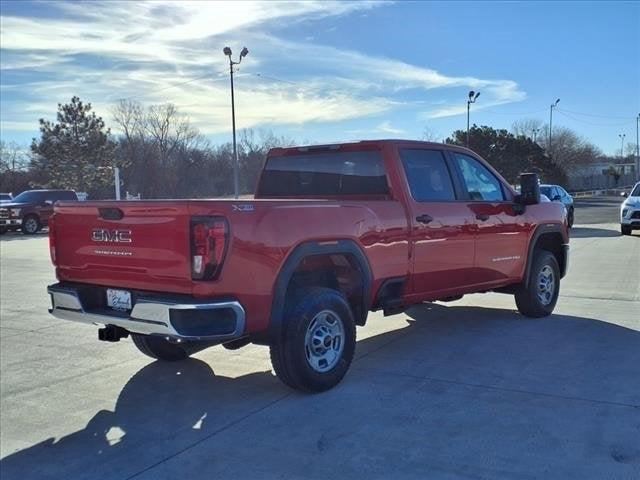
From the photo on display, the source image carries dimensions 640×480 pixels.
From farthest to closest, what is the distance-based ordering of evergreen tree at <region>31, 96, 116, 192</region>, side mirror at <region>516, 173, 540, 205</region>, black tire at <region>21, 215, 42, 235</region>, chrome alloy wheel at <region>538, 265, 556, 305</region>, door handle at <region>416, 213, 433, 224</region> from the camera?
evergreen tree at <region>31, 96, 116, 192</region> → black tire at <region>21, 215, 42, 235</region> → chrome alloy wheel at <region>538, 265, 556, 305</region> → side mirror at <region>516, 173, 540, 205</region> → door handle at <region>416, 213, 433, 224</region>

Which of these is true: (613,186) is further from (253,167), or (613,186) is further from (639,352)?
(639,352)

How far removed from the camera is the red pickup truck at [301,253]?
432 cm

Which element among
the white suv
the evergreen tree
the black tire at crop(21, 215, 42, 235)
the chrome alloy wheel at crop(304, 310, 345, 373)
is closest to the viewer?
the chrome alloy wheel at crop(304, 310, 345, 373)

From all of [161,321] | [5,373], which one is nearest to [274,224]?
[161,321]

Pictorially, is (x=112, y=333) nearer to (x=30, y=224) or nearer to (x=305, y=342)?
(x=305, y=342)

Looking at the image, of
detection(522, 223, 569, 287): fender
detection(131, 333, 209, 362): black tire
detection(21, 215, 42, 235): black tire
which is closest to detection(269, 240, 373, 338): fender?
detection(131, 333, 209, 362): black tire

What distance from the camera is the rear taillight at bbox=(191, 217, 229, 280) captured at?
13.9ft

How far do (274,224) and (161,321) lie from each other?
1.02 meters

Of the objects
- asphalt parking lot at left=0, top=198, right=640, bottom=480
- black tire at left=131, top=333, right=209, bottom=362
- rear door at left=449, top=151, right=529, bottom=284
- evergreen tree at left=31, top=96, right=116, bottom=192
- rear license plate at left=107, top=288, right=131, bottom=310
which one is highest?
evergreen tree at left=31, top=96, right=116, bottom=192

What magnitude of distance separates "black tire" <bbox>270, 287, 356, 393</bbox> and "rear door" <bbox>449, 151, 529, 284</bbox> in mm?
2103

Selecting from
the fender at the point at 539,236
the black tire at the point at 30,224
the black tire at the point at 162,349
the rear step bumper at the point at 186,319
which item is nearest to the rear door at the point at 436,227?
the fender at the point at 539,236

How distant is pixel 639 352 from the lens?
5.98m

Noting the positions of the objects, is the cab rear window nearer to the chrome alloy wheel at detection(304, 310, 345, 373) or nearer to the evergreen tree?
the chrome alloy wheel at detection(304, 310, 345, 373)

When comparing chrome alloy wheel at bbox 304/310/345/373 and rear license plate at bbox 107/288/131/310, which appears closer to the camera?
rear license plate at bbox 107/288/131/310
